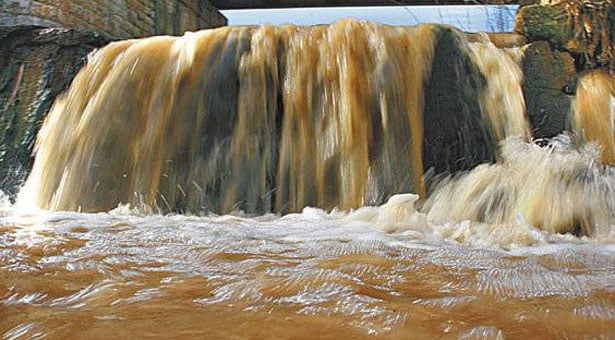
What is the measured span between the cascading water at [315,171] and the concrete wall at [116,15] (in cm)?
145

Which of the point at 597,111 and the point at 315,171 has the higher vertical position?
the point at 597,111

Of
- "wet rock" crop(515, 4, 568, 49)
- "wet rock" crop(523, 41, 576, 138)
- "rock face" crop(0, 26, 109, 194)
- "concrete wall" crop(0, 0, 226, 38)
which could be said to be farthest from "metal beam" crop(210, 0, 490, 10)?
"rock face" crop(0, 26, 109, 194)

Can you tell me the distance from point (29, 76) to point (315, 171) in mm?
2614

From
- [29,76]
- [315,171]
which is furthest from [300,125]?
[29,76]

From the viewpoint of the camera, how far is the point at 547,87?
420 centimetres

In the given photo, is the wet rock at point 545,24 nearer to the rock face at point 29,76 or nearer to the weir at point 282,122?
the weir at point 282,122

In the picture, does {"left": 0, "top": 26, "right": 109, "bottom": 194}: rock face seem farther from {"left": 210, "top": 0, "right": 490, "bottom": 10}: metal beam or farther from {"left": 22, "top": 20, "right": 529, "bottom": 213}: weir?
{"left": 210, "top": 0, "right": 490, "bottom": 10}: metal beam

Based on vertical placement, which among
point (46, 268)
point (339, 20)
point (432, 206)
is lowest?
point (432, 206)

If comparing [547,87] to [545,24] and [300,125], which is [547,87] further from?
[300,125]

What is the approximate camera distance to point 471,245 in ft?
7.20

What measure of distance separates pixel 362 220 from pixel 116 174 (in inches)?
72.7

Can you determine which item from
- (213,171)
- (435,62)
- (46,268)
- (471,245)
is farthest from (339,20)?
(46,268)

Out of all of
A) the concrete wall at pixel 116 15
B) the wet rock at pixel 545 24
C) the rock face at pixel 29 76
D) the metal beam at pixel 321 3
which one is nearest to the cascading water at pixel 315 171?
the rock face at pixel 29 76

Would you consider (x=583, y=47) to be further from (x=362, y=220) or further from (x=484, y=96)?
(x=362, y=220)
